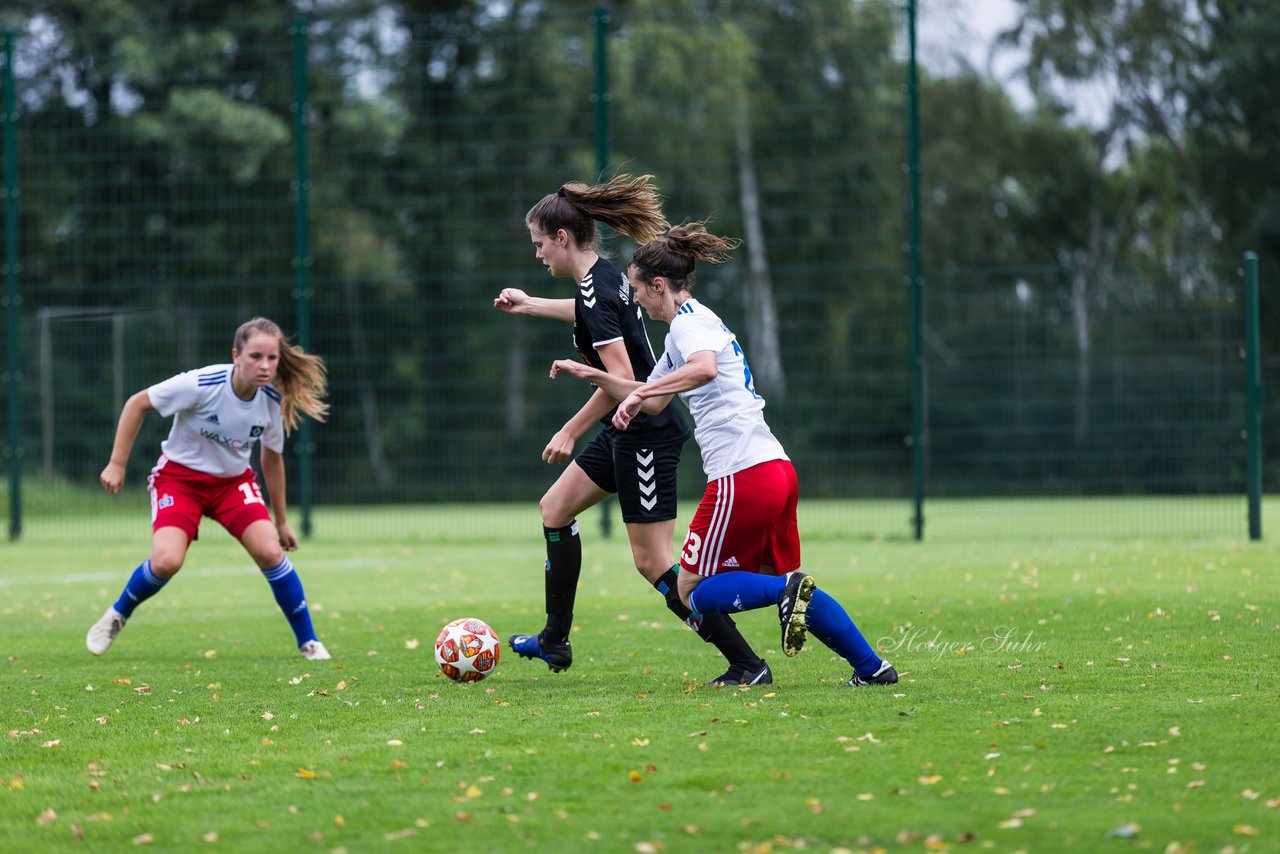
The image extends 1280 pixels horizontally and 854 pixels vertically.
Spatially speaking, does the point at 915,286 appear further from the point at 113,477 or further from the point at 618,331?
the point at 113,477

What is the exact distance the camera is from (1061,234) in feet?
135

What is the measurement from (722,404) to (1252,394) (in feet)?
31.3

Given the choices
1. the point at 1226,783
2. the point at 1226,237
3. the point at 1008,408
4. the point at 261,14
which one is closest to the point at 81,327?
the point at 1008,408

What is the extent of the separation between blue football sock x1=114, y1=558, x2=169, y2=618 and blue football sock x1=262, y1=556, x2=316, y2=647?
0.52 meters

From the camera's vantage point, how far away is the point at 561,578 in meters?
7.13

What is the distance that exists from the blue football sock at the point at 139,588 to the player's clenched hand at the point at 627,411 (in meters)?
2.93

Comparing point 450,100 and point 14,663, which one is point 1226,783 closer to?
point 14,663

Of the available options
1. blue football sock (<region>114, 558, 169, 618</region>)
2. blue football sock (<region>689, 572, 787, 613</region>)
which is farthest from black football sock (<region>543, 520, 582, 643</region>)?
blue football sock (<region>114, 558, 169, 618</region>)

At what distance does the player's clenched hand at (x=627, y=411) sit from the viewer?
6129mm

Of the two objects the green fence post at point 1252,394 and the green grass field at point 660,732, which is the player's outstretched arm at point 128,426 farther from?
the green fence post at point 1252,394

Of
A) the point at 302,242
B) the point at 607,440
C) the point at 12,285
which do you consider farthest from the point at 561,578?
the point at 12,285

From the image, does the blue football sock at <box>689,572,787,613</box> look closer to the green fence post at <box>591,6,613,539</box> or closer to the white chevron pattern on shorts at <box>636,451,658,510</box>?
the white chevron pattern on shorts at <box>636,451,658,510</box>

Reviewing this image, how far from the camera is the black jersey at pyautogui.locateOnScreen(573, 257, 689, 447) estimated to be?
6766 mm

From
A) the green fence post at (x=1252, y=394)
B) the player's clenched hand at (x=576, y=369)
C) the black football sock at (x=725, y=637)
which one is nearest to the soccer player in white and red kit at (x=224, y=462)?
the player's clenched hand at (x=576, y=369)
